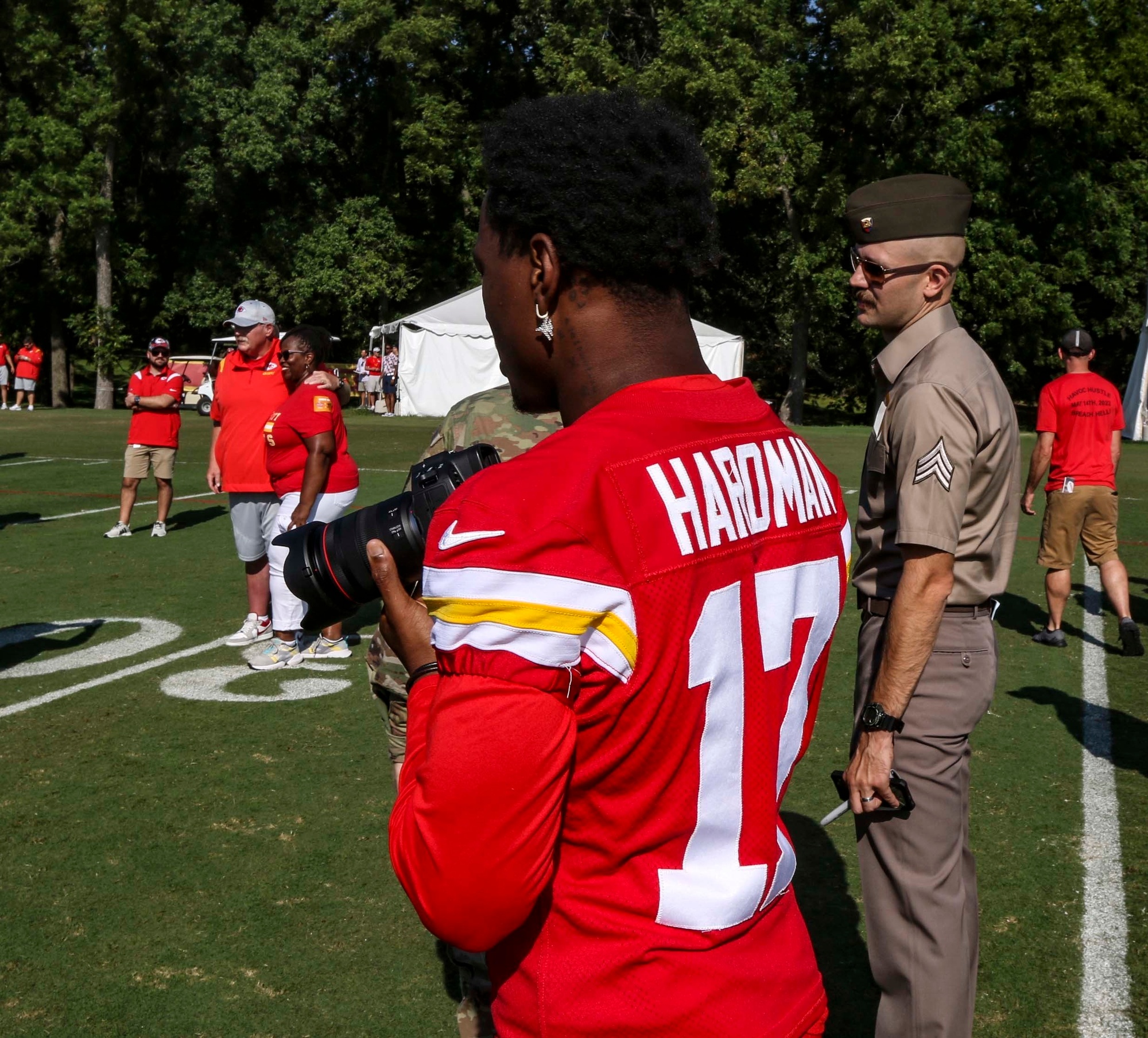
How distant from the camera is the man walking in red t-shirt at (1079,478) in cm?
846

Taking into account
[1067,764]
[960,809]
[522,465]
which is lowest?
[1067,764]

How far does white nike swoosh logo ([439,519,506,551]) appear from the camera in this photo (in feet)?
4.67

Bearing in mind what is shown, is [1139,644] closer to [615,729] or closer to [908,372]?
[908,372]

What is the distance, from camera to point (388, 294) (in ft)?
134

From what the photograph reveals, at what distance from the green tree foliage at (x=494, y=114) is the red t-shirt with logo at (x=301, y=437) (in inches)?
1117

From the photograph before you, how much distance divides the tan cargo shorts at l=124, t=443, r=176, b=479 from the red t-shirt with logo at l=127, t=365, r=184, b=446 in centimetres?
5

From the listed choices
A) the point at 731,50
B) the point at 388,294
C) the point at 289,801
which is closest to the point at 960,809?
the point at 289,801

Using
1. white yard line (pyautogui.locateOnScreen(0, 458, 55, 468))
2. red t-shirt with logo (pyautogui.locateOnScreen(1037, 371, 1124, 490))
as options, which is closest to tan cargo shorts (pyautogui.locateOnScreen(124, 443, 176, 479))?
white yard line (pyautogui.locateOnScreen(0, 458, 55, 468))

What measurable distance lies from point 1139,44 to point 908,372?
3492 cm

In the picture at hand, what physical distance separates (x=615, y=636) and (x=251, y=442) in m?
6.94

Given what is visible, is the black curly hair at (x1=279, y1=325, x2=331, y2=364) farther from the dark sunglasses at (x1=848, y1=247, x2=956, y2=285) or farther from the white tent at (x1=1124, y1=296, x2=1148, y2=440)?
the white tent at (x1=1124, y1=296, x2=1148, y2=440)

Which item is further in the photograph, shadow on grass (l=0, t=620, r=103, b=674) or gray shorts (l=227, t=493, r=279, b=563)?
gray shorts (l=227, t=493, r=279, b=563)

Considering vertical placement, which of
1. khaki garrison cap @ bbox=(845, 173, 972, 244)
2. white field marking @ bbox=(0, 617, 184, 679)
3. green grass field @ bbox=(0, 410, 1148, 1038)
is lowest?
green grass field @ bbox=(0, 410, 1148, 1038)

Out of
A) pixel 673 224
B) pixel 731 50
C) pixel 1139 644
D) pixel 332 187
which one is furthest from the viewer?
Result: pixel 332 187
